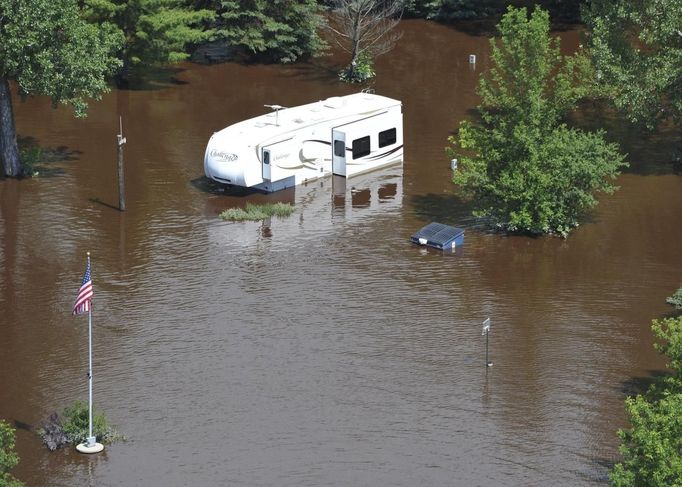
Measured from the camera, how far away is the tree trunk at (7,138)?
168ft

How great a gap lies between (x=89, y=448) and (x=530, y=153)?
2115 cm

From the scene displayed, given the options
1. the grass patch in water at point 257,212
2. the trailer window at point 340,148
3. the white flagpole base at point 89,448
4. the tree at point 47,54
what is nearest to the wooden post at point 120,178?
the tree at point 47,54

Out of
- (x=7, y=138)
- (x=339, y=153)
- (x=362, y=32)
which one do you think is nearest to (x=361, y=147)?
(x=339, y=153)

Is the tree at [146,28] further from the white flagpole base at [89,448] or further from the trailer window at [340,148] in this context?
the white flagpole base at [89,448]

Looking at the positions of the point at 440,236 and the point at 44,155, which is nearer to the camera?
the point at 440,236

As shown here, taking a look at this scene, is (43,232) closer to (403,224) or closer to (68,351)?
(68,351)

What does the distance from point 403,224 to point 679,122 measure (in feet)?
44.6

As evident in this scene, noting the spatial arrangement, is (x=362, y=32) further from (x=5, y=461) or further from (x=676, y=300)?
(x=5, y=461)

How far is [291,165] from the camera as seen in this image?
51812 mm

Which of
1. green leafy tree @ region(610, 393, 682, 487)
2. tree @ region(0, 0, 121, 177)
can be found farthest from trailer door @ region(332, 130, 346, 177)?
green leafy tree @ region(610, 393, 682, 487)

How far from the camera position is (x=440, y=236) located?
46.4 metres

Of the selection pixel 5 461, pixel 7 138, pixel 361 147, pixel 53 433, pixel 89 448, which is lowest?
pixel 89 448

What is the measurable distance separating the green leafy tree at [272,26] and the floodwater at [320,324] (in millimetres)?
12534

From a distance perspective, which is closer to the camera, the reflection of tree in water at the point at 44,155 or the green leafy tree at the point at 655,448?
the green leafy tree at the point at 655,448
